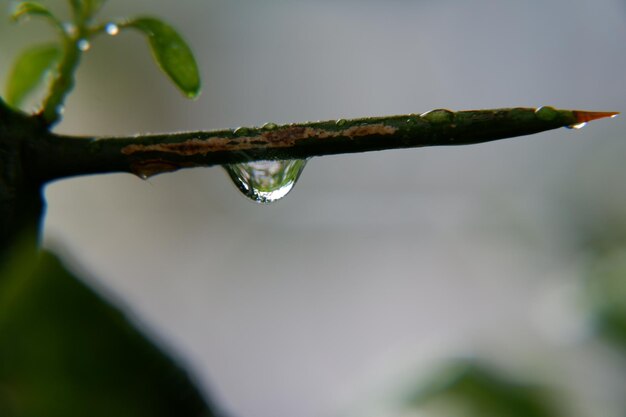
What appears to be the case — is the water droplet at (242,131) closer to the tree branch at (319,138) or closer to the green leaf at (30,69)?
the tree branch at (319,138)

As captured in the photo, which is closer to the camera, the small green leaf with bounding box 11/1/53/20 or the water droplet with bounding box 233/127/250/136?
the water droplet with bounding box 233/127/250/136

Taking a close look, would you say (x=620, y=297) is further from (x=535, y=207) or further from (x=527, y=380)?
(x=535, y=207)

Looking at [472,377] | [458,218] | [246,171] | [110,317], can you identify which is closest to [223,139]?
[246,171]

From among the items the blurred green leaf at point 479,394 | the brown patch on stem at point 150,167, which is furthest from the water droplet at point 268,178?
the blurred green leaf at point 479,394

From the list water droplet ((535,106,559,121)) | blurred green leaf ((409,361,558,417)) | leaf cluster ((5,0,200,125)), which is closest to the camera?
water droplet ((535,106,559,121))

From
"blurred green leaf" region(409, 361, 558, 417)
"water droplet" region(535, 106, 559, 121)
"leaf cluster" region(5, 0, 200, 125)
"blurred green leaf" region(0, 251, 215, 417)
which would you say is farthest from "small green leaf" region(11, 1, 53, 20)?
"blurred green leaf" region(409, 361, 558, 417)

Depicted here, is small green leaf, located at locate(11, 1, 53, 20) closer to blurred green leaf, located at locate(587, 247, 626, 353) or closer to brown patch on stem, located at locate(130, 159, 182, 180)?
brown patch on stem, located at locate(130, 159, 182, 180)

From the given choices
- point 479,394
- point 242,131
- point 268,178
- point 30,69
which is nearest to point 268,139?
point 242,131

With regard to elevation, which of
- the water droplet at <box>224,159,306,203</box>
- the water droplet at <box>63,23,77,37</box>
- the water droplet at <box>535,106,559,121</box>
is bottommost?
the water droplet at <box>535,106,559,121</box>
